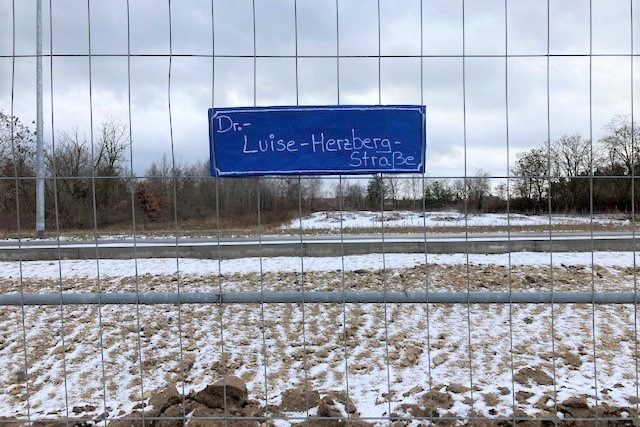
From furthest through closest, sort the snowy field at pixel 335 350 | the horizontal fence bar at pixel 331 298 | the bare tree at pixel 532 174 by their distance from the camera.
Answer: the snowy field at pixel 335 350 → the bare tree at pixel 532 174 → the horizontal fence bar at pixel 331 298

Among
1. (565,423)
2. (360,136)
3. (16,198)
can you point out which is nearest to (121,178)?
(16,198)

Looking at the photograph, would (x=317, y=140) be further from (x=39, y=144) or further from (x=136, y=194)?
(x=39, y=144)

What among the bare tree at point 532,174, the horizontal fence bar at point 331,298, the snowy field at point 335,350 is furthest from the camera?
the snowy field at point 335,350

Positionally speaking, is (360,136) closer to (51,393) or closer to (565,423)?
(565,423)

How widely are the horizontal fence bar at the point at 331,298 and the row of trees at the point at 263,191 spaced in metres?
0.57

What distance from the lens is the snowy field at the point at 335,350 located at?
4824 millimetres

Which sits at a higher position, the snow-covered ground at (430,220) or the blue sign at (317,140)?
the blue sign at (317,140)

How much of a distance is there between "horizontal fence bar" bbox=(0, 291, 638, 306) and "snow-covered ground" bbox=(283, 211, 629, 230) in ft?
1.86

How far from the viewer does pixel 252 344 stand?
6.64 metres

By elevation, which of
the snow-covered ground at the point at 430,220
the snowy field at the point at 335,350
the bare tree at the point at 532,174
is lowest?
the snowy field at the point at 335,350

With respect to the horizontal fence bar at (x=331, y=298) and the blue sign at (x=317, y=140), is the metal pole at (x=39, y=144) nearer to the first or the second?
the horizontal fence bar at (x=331, y=298)

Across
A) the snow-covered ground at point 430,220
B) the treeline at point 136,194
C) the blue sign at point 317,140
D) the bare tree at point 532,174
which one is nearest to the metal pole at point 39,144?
the treeline at point 136,194

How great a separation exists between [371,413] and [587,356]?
290cm

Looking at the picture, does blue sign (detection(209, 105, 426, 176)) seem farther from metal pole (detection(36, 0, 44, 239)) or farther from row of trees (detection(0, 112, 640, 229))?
metal pole (detection(36, 0, 44, 239))
